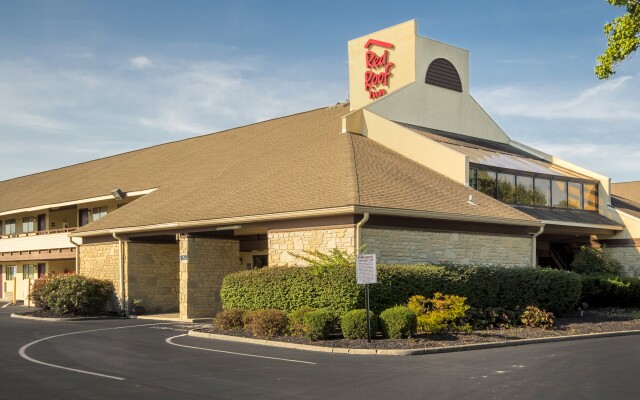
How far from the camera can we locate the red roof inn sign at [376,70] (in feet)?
108

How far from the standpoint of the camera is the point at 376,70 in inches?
1312

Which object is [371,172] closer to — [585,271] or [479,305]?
[479,305]

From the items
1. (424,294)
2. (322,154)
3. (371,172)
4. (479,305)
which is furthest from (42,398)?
(322,154)

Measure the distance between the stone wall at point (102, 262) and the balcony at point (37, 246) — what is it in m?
6.73

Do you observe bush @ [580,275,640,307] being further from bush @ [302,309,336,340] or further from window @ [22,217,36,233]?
window @ [22,217,36,233]

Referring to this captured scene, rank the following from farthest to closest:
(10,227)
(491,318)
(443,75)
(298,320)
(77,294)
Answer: (10,227) → (443,75) → (77,294) → (491,318) → (298,320)

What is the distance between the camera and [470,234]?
24984 mm

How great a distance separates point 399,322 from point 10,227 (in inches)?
1615

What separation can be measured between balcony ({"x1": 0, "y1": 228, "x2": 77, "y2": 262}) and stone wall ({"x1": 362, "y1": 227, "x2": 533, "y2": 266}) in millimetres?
23300

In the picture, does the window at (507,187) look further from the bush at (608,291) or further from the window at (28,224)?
the window at (28,224)

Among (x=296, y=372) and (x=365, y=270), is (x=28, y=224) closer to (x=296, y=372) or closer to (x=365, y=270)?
(x=365, y=270)

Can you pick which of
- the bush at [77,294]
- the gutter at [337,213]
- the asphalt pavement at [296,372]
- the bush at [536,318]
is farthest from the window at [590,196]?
the bush at [77,294]

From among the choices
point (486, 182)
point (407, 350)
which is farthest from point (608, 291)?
point (407, 350)

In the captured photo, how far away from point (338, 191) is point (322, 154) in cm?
535
